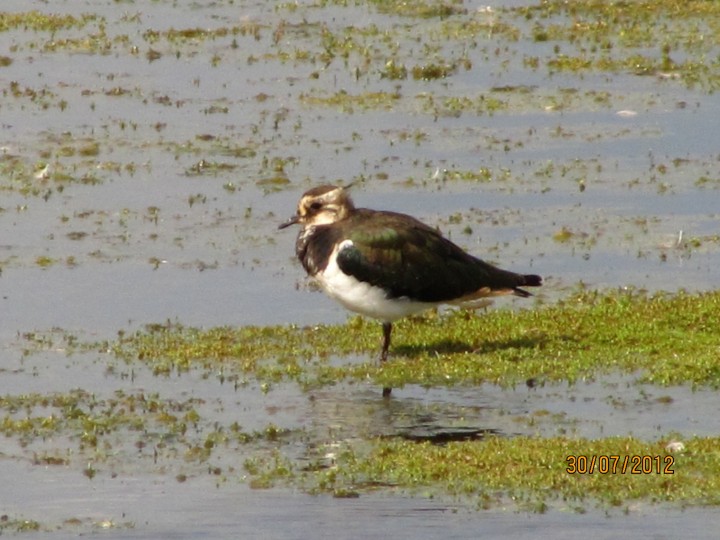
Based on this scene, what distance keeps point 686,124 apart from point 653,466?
1088cm

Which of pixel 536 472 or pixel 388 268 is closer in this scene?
pixel 536 472

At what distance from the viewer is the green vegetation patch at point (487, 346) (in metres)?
13.8

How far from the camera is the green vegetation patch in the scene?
45.4 feet

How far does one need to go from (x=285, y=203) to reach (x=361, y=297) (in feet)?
16.0

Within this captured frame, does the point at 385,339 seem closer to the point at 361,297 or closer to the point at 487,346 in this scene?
the point at 361,297

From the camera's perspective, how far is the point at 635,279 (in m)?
16.7

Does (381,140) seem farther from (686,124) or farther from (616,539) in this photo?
(616,539)

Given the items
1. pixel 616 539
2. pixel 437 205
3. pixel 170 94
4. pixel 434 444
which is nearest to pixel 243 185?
pixel 437 205

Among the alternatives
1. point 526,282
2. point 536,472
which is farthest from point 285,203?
point 536,472

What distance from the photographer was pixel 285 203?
62.5ft
